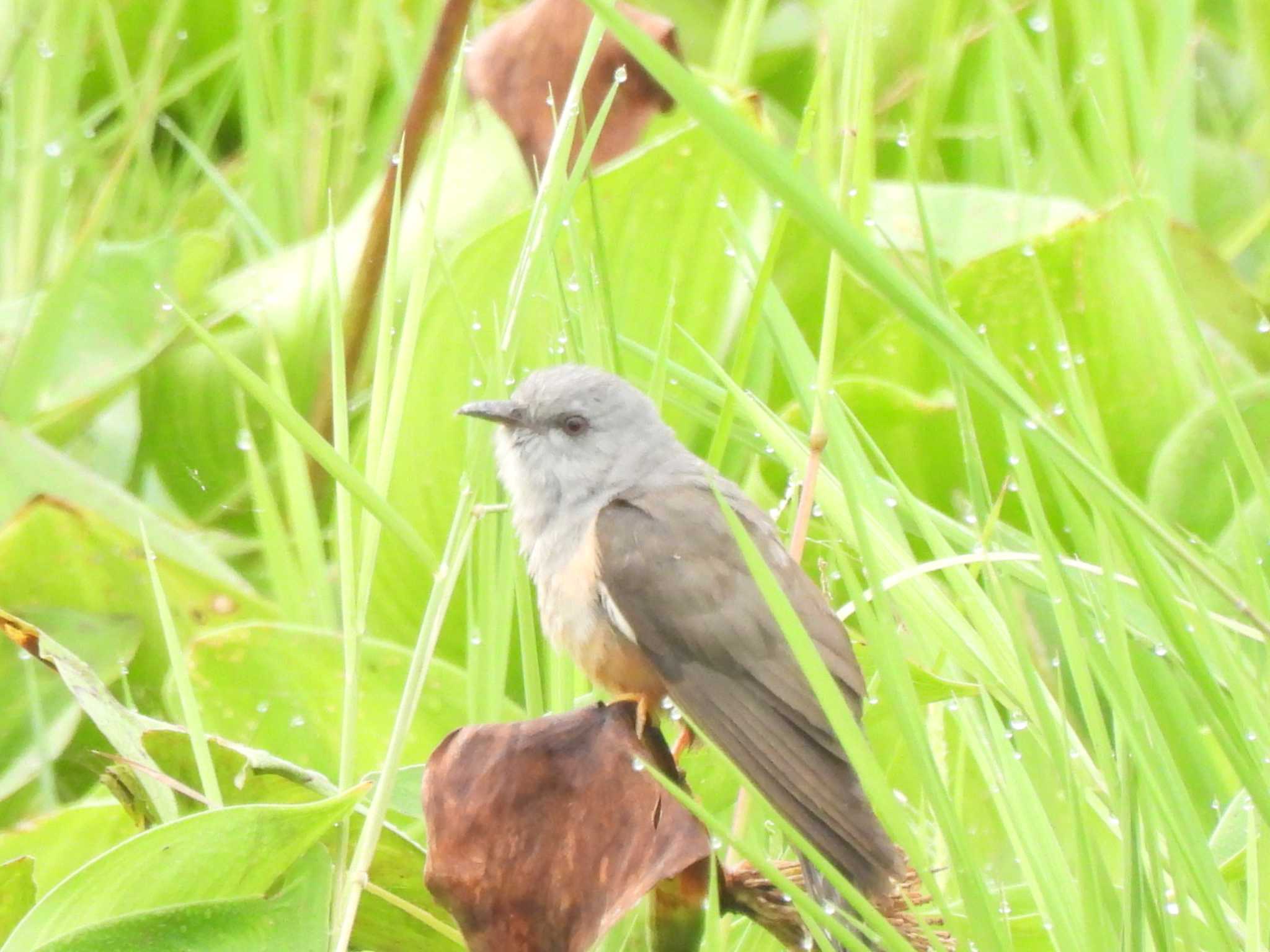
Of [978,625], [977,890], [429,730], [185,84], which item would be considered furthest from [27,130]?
[977,890]

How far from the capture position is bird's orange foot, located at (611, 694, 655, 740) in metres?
1.80

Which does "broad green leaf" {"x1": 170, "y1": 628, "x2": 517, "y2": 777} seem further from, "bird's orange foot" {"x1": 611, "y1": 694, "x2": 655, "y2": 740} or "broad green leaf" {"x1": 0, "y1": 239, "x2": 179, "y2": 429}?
"broad green leaf" {"x1": 0, "y1": 239, "x2": 179, "y2": 429}

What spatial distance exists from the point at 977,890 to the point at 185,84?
298 centimetres

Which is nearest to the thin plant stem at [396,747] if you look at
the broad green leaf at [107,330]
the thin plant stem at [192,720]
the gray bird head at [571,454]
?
the thin plant stem at [192,720]

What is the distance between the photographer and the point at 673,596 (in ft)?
7.35

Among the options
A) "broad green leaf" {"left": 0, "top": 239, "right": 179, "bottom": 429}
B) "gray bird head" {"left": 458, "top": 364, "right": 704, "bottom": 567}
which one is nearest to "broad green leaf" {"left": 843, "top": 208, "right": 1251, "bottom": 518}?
"gray bird head" {"left": 458, "top": 364, "right": 704, "bottom": 567}

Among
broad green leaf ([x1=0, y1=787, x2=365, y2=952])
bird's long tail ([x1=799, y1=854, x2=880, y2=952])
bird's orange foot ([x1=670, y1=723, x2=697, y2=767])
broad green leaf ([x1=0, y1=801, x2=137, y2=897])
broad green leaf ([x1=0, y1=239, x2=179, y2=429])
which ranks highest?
broad green leaf ([x1=0, y1=239, x2=179, y2=429])

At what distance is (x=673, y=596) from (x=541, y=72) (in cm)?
85

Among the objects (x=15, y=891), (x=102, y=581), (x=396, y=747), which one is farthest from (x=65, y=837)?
(x=396, y=747)

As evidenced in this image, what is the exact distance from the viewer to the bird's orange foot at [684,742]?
2.18 meters

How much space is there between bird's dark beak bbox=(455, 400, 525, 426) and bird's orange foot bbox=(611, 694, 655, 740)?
1.34 feet

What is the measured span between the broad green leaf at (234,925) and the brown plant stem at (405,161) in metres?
1.10

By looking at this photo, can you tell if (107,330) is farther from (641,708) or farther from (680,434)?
(641,708)

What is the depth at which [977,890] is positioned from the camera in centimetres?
148
